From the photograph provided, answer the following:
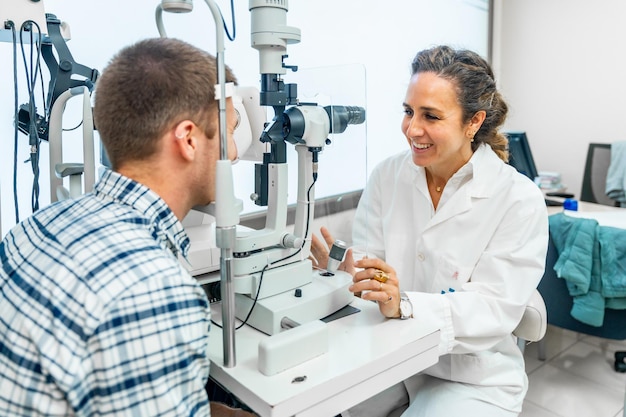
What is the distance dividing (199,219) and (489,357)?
83 cm

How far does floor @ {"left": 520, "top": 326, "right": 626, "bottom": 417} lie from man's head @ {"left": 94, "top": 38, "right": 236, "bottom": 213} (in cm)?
186

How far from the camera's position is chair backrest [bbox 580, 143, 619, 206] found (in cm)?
317

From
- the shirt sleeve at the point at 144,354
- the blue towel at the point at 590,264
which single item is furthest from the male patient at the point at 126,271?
the blue towel at the point at 590,264

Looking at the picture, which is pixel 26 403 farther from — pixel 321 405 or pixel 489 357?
pixel 489 357

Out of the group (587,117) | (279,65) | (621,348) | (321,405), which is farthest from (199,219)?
(587,117)

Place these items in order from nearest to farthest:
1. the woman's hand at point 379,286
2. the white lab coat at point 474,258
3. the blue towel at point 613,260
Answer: the woman's hand at point 379,286, the white lab coat at point 474,258, the blue towel at point 613,260


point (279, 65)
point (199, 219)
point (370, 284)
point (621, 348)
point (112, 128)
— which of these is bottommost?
point (621, 348)

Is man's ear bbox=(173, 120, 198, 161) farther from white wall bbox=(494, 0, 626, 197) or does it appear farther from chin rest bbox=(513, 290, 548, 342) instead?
white wall bbox=(494, 0, 626, 197)

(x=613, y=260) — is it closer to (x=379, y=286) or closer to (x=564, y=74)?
(x=379, y=286)

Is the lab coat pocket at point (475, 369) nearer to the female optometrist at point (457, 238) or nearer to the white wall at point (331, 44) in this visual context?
the female optometrist at point (457, 238)

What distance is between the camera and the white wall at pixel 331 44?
4.01 ft

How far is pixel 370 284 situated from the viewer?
39.9 inches

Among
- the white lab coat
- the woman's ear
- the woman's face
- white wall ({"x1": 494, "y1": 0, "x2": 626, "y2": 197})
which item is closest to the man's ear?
the white lab coat

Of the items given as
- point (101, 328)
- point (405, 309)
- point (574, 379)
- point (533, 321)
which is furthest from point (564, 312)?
point (101, 328)
